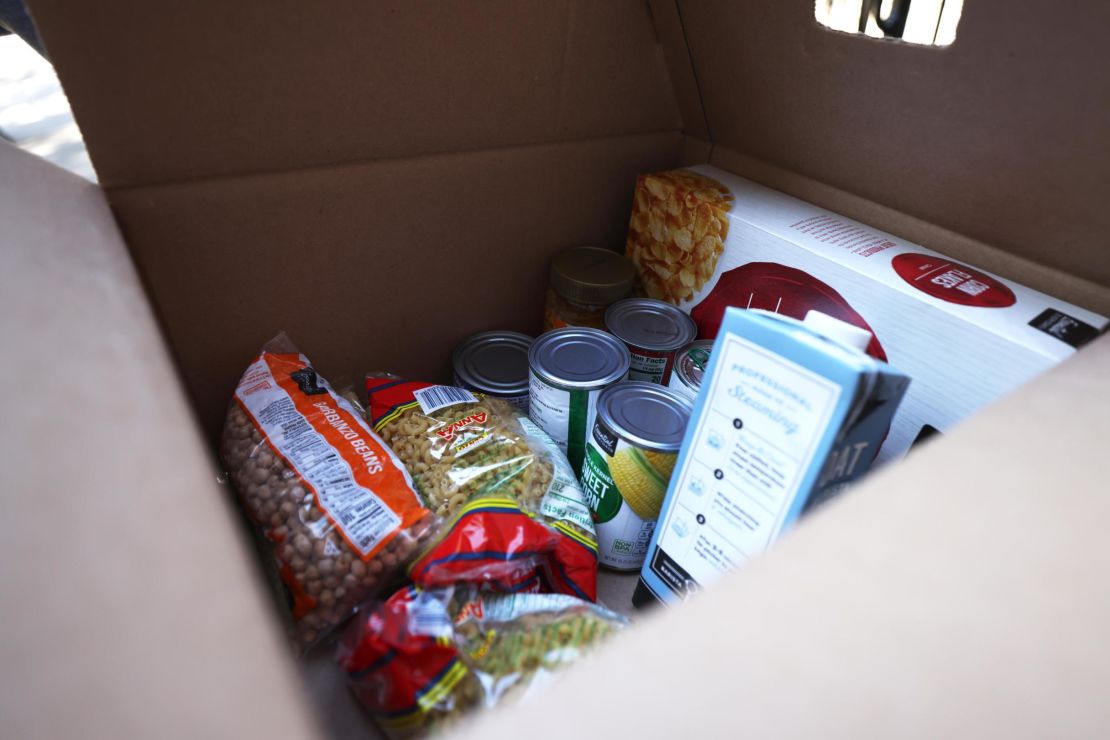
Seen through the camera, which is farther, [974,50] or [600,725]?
[974,50]

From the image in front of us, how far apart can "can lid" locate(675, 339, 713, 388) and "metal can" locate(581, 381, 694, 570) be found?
2 cm

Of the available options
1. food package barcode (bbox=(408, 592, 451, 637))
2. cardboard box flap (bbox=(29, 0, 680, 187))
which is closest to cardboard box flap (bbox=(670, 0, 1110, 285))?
cardboard box flap (bbox=(29, 0, 680, 187))

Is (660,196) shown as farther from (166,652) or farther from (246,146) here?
(166,652)

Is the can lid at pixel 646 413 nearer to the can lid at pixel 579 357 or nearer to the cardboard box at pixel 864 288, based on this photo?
the can lid at pixel 579 357

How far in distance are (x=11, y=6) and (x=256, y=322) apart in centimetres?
34

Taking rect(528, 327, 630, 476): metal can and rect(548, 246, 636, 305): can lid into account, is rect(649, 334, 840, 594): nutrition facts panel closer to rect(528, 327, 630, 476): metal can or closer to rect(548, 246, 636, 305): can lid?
rect(528, 327, 630, 476): metal can

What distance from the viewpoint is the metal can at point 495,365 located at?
0.88 m

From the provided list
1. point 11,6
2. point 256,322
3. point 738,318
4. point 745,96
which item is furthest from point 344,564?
point 745,96

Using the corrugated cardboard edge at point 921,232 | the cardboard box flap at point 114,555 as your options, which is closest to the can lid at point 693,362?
the corrugated cardboard edge at point 921,232

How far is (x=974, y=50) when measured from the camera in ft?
1.94

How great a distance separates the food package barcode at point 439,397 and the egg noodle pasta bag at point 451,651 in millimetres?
236

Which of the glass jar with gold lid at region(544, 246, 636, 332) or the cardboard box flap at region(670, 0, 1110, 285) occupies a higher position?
the cardboard box flap at region(670, 0, 1110, 285)

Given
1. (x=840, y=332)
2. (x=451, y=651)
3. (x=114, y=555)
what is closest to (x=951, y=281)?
(x=840, y=332)

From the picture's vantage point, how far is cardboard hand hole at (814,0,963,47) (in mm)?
616
